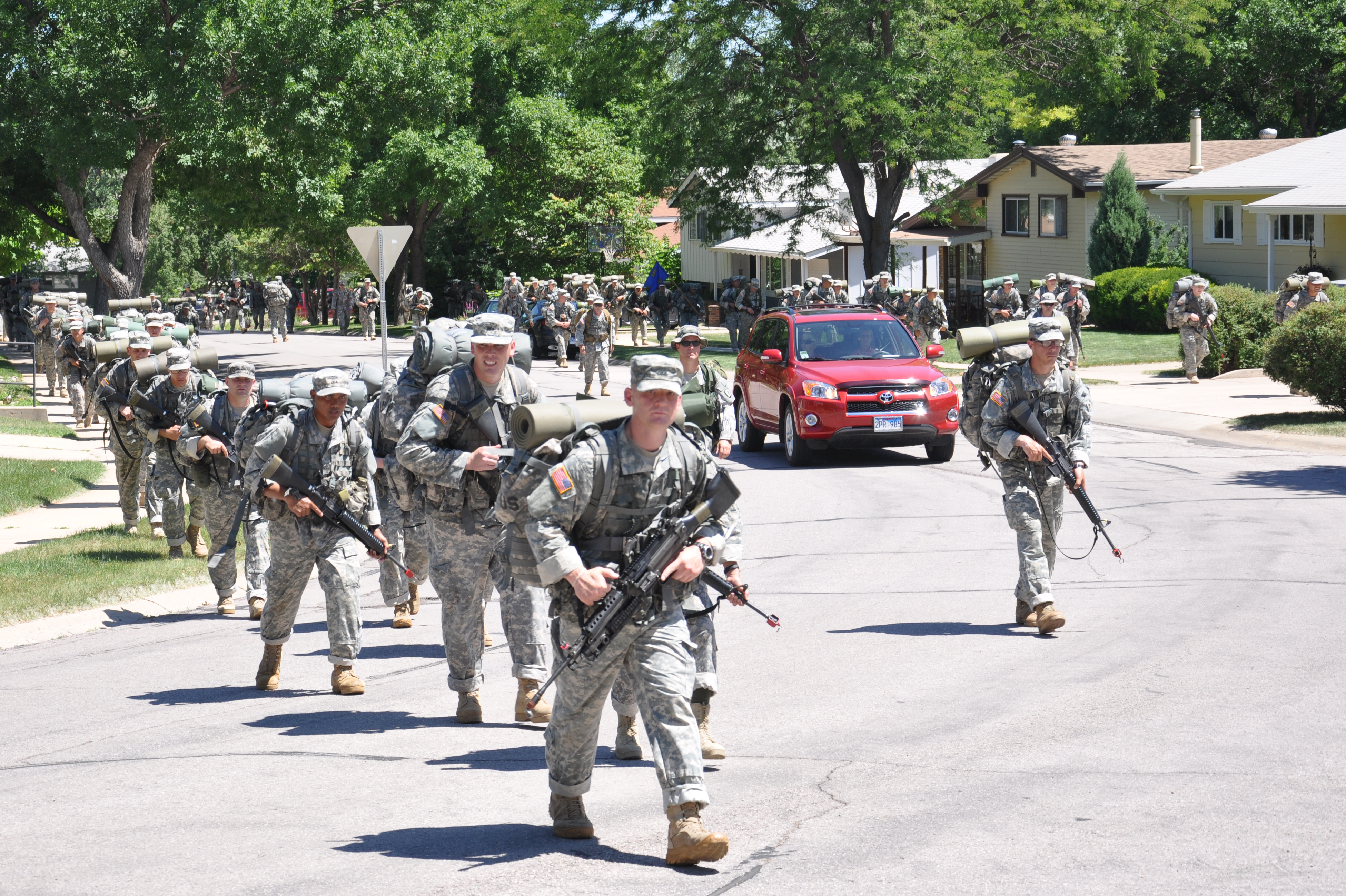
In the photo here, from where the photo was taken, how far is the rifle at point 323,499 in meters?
8.38

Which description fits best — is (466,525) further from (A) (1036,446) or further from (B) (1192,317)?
(B) (1192,317)

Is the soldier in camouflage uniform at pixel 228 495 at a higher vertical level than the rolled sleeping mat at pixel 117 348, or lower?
lower

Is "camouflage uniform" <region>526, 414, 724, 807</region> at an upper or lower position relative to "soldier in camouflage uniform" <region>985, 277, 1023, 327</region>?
lower

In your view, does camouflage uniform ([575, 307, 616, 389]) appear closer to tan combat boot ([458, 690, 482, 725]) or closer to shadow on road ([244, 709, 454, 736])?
shadow on road ([244, 709, 454, 736])

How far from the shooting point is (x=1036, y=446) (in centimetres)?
945

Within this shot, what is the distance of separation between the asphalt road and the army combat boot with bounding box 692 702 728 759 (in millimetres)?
105

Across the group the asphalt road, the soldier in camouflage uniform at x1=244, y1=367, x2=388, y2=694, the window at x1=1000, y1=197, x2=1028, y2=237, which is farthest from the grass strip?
the window at x1=1000, y1=197, x2=1028, y2=237

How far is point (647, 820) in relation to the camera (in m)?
6.00

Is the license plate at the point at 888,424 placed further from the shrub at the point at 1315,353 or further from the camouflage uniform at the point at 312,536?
the camouflage uniform at the point at 312,536

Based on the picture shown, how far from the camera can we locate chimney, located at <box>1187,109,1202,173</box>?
4203 centimetres

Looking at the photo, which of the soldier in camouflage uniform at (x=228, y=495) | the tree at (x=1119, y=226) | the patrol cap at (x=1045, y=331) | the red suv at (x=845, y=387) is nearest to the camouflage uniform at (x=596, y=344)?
the red suv at (x=845, y=387)

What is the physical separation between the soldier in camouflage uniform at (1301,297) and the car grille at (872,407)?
6.93 m

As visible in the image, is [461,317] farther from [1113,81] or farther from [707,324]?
[1113,81]


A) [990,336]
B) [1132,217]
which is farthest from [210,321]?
[990,336]
